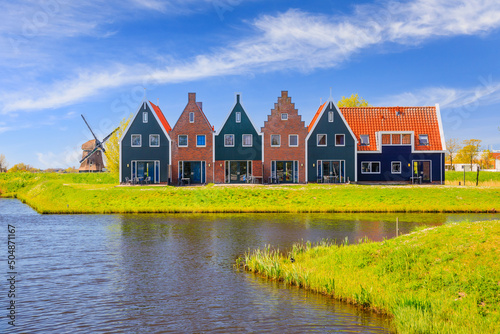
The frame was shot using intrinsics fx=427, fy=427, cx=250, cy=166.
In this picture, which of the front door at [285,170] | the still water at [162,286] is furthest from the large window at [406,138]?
the still water at [162,286]

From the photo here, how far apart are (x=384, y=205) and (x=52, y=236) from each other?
78.6ft

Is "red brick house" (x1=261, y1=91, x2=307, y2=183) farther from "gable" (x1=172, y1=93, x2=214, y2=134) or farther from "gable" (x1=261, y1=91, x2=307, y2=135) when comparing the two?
"gable" (x1=172, y1=93, x2=214, y2=134)

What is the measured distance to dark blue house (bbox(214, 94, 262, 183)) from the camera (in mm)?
49844

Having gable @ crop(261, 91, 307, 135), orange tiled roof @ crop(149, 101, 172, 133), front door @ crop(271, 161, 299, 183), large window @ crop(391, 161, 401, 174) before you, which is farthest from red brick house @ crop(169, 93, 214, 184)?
large window @ crop(391, 161, 401, 174)

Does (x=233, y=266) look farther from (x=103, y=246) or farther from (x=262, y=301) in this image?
(x=103, y=246)

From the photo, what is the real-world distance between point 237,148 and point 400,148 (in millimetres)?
19087

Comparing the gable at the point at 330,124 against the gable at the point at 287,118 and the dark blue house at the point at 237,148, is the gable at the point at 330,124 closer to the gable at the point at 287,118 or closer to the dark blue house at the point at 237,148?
the gable at the point at 287,118

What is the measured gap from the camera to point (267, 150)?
164 feet

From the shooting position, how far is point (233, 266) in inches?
617

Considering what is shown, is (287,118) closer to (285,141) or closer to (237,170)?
(285,141)

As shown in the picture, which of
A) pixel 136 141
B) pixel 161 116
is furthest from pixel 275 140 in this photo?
pixel 136 141

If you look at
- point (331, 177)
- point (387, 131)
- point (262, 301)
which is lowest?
point (262, 301)

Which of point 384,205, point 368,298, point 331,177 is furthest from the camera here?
point 331,177

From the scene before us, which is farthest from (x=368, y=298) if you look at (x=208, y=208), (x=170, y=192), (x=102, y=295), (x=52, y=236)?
(x=170, y=192)
